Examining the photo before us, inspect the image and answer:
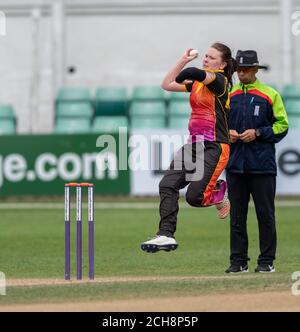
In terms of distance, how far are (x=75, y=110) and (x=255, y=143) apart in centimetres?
1547

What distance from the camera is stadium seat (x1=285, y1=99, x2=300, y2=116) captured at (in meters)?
25.9

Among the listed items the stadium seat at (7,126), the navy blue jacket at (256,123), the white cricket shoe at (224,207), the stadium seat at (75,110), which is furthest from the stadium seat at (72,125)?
the white cricket shoe at (224,207)

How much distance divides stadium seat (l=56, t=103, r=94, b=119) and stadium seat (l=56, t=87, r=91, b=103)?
0.12 metres

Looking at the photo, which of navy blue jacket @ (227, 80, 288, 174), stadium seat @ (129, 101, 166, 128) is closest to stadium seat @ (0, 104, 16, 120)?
stadium seat @ (129, 101, 166, 128)

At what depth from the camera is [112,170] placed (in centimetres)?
2384

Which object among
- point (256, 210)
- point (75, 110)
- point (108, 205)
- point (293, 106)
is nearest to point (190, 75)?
point (256, 210)

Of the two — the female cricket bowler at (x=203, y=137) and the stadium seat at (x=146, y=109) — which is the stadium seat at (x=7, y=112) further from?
the female cricket bowler at (x=203, y=137)

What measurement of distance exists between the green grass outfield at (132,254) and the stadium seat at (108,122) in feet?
8.49

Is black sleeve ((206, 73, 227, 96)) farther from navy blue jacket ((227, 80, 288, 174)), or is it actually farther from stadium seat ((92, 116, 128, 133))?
stadium seat ((92, 116, 128, 133))

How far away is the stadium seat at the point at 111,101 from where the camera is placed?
26750mm

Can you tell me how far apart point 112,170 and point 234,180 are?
479 inches
